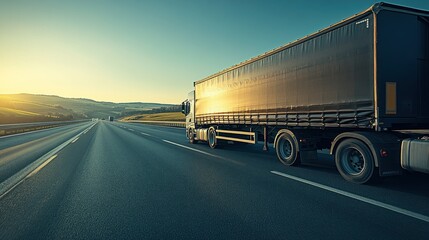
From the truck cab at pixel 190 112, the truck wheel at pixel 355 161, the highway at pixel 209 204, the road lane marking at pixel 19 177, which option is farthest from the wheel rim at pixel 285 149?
the truck cab at pixel 190 112

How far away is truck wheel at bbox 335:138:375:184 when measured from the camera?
20.9 feet

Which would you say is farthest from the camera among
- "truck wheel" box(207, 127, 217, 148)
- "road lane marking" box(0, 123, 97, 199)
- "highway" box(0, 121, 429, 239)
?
"truck wheel" box(207, 127, 217, 148)

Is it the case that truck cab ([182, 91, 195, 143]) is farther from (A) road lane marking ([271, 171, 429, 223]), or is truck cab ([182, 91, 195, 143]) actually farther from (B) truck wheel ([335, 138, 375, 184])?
(B) truck wheel ([335, 138, 375, 184])

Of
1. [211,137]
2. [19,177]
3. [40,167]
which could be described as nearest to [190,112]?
[211,137]

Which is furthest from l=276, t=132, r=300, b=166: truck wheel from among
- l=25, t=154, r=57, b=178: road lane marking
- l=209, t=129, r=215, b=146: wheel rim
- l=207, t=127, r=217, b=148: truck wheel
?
l=25, t=154, r=57, b=178: road lane marking

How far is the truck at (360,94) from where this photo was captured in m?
6.25

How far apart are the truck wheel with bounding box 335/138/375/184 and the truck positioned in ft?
0.07

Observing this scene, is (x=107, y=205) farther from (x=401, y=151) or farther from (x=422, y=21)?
(x=422, y=21)

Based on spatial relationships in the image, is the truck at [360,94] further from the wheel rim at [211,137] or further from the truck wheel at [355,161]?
the wheel rim at [211,137]

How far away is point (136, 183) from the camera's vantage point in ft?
22.9

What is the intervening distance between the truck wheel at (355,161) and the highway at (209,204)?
0.27 metres

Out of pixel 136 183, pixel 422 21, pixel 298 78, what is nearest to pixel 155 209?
pixel 136 183

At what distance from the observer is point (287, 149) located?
9406mm

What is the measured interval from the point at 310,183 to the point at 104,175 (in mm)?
5221
